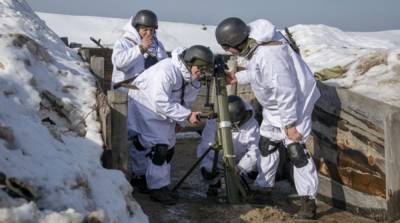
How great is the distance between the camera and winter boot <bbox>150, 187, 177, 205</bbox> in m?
6.21

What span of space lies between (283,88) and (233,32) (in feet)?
2.62

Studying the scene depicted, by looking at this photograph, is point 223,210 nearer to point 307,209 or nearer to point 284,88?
point 307,209

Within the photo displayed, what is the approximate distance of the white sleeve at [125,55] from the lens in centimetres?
744

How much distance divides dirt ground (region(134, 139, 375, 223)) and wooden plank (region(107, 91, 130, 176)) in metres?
0.60

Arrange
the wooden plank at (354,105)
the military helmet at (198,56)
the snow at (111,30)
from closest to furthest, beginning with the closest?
the wooden plank at (354,105)
the military helmet at (198,56)
the snow at (111,30)

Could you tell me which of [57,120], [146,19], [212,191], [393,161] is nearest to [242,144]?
[212,191]

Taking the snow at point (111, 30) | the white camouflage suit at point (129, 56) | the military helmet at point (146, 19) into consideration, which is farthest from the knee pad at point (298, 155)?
the snow at point (111, 30)

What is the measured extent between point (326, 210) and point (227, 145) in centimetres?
133

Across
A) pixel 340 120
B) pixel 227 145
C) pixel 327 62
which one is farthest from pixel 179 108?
pixel 327 62

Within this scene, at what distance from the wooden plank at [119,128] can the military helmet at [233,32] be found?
126 cm

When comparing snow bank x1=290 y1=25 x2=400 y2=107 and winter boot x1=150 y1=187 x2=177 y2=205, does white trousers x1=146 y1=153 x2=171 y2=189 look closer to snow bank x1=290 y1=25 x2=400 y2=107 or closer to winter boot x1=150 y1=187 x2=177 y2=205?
winter boot x1=150 y1=187 x2=177 y2=205

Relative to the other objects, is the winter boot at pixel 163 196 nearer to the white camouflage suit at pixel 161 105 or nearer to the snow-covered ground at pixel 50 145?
the white camouflage suit at pixel 161 105

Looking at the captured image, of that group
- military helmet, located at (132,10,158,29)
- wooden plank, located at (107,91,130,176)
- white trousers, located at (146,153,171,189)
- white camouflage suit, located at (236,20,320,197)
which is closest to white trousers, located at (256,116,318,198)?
white camouflage suit, located at (236,20,320,197)

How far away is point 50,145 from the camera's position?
4363 mm
